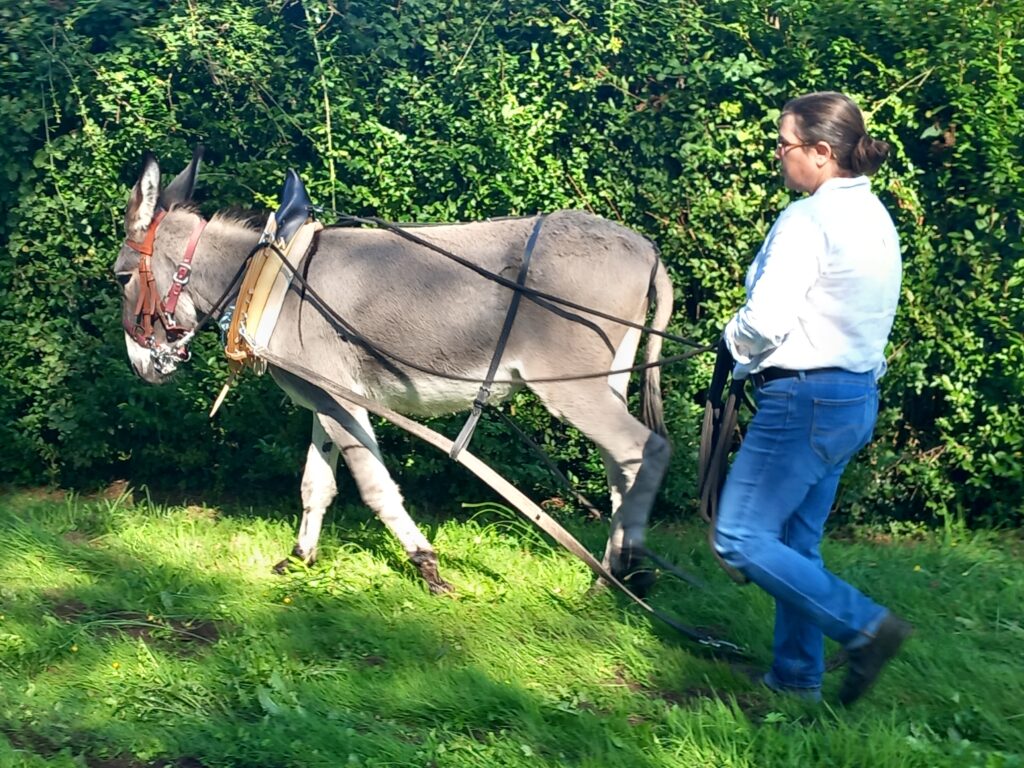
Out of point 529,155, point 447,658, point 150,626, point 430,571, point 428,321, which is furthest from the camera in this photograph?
point 529,155

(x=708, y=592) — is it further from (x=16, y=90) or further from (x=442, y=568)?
(x=16, y=90)

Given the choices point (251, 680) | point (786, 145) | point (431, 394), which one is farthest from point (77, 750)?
point (786, 145)

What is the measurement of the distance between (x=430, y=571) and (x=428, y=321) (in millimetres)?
1151

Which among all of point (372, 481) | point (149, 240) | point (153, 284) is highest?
point (149, 240)

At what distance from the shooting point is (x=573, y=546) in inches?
174

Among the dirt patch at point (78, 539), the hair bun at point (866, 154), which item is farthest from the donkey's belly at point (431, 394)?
the hair bun at point (866, 154)

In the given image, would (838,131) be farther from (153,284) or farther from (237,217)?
(153,284)

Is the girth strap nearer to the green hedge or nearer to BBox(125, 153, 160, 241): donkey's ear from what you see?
the green hedge

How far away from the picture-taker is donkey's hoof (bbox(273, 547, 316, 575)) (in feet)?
17.1

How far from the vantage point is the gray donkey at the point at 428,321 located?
15.5 ft

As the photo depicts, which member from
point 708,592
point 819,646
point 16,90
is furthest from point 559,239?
point 16,90

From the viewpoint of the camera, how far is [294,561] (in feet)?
17.0

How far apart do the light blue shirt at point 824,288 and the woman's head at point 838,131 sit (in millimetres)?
67

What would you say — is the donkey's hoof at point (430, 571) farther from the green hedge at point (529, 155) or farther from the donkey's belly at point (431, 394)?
the green hedge at point (529, 155)
